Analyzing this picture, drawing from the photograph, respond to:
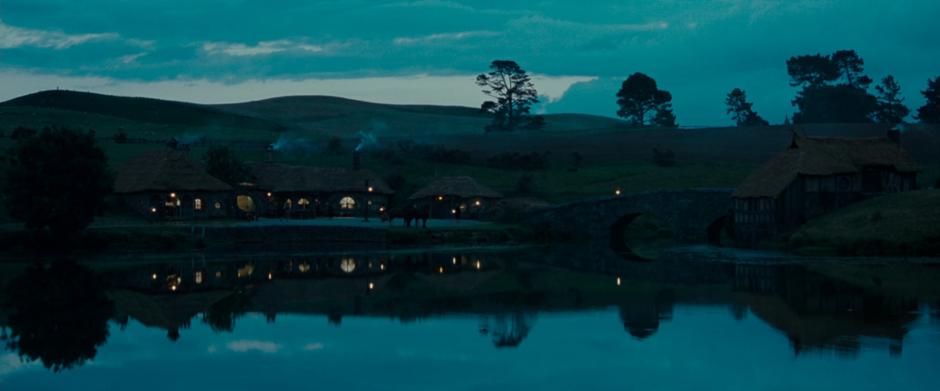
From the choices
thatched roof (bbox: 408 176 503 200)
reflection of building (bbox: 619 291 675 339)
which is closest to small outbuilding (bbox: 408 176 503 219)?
thatched roof (bbox: 408 176 503 200)

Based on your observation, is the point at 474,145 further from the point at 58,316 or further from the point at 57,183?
the point at 58,316

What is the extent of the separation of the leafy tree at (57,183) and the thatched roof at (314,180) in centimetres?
2352

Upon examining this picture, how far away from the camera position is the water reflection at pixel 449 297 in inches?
A: 1131

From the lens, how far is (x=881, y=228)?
53719mm

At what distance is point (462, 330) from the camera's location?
97.1 ft

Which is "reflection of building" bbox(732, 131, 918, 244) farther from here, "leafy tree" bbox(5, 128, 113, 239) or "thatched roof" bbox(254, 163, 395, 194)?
"leafy tree" bbox(5, 128, 113, 239)

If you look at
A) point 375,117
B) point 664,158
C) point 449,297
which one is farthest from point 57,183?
point 375,117

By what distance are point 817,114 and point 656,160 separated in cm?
3836

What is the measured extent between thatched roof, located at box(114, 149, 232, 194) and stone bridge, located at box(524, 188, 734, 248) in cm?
1991

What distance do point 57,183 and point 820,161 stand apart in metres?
38.1

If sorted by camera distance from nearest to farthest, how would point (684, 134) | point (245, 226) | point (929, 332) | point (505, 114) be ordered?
point (929, 332), point (245, 226), point (684, 134), point (505, 114)

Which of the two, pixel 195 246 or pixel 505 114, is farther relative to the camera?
pixel 505 114

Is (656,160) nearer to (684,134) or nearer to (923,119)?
(684,134)

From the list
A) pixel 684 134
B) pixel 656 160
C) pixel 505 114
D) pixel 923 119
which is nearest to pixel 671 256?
pixel 656 160
